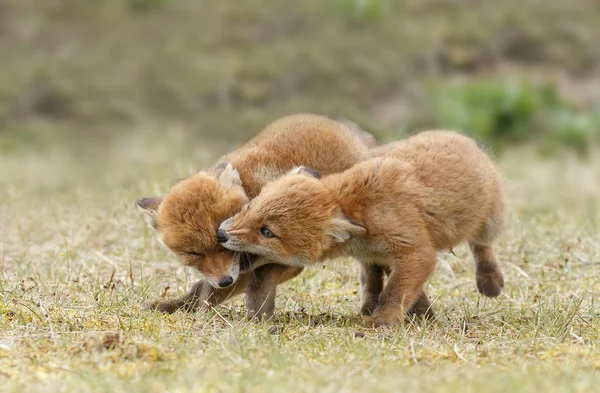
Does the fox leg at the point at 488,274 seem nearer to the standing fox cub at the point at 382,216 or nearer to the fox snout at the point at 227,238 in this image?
the standing fox cub at the point at 382,216

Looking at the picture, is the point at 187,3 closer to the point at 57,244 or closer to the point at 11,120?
the point at 11,120

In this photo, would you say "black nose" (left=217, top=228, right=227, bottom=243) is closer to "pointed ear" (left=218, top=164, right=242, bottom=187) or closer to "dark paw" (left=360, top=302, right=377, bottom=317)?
"pointed ear" (left=218, top=164, right=242, bottom=187)

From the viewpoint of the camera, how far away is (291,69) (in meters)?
18.6

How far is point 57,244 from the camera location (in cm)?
817

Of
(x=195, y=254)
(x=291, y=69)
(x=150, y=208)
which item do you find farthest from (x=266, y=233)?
(x=291, y=69)

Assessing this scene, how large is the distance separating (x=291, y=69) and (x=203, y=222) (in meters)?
13.0

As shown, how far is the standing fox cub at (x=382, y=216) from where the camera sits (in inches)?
227

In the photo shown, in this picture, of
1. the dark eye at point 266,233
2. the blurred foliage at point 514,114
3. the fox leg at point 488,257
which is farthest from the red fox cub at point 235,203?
the blurred foliage at point 514,114

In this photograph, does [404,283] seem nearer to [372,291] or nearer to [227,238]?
[372,291]

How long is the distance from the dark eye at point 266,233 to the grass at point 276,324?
22.2 inches

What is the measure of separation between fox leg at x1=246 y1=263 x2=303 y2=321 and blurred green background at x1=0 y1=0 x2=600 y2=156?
9506mm

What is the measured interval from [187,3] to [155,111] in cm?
354

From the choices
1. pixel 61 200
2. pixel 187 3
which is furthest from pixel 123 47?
→ pixel 61 200

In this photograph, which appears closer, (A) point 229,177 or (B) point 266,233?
(B) point 266,233
